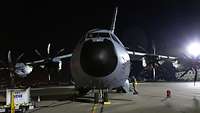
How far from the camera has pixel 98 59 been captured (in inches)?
559

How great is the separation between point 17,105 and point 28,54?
125 ft

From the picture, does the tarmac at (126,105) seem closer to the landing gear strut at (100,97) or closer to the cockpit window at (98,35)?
the landing gear strut at (100,97)

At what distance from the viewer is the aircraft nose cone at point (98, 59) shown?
14258 mm

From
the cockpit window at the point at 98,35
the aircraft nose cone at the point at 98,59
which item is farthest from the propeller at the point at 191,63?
the aircraft nose cone at the point at 98,59

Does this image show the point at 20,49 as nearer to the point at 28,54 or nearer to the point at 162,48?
the point at 28,54

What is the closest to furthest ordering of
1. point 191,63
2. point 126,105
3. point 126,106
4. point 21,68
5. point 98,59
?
1. point 98,59
2. point 126,106
3. point 126,105
4. point 191,63
5. point 21,68

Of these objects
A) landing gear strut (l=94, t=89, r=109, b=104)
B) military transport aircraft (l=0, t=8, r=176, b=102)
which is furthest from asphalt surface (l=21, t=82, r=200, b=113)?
military transport aircraft (l=0, t=8, r=176, b=102)

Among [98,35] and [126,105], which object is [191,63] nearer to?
[126,105]

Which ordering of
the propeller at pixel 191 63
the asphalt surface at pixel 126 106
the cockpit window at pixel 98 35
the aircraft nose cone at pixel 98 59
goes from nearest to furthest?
1. the asphalt surface at pixel 126 106
2. the aircraft nose cone at pixel 98 59
3. the cockpit window at pixel 98 35
4. the propeller at pixel 191 63

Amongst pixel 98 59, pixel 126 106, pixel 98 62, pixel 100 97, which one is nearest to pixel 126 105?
Answer: pixel 126 106

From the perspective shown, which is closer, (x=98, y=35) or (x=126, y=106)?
(x=126, y=106)

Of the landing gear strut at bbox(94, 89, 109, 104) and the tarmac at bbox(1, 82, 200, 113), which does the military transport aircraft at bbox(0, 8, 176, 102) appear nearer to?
the landing gear strut at bbox(94, 89, 109, 104)

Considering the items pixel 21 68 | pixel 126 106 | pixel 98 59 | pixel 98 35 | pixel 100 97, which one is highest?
pixel 98 35

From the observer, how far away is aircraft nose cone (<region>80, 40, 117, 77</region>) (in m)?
14.3
